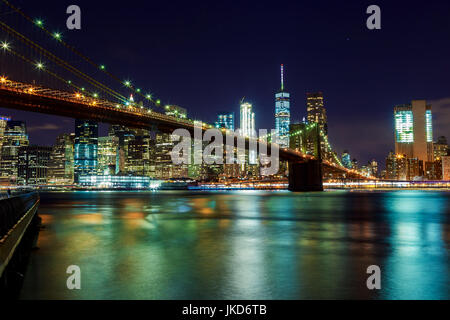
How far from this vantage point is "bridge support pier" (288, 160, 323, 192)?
7569 centimetres

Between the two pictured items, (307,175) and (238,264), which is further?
(307,175)

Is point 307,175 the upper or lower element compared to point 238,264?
upper

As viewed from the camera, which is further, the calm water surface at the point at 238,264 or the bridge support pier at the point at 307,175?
the bridge support pier at the point at 307,175

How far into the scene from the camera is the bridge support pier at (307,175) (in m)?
75.7

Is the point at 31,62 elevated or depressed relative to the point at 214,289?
elevated

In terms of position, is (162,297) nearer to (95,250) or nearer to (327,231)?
(95,250)

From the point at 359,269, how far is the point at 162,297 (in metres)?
Result: 4.40

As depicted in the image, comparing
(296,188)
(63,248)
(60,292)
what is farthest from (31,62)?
(296,188)

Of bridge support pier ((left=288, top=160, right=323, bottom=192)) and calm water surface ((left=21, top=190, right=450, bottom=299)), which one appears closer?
calm water surface ((left=21, top=190, right=450, bottom=299))

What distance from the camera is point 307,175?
76.3 meters
